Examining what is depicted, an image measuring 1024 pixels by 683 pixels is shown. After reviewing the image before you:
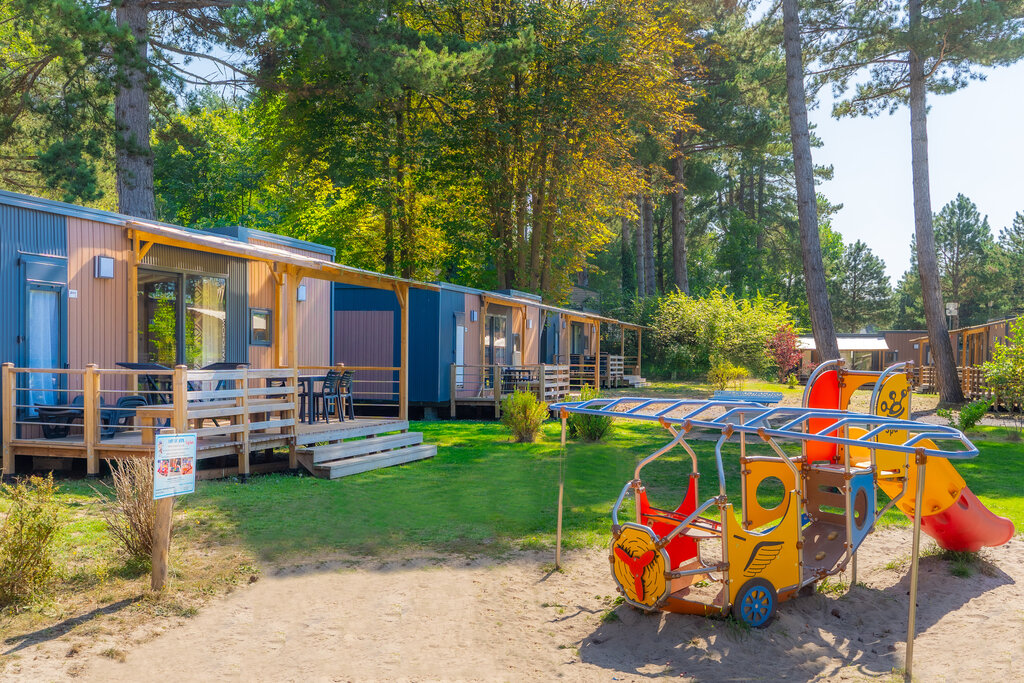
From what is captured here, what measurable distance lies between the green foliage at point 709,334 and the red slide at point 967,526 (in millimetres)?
25312

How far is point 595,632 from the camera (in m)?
5.03

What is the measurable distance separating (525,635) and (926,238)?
1943 cm

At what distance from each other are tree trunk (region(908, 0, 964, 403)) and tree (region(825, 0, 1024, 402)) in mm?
23

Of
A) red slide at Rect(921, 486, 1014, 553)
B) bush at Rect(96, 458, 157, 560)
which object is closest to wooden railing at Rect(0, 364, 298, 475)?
bush at Rect(96, 458, 157, 560)

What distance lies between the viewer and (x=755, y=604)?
16.4ft

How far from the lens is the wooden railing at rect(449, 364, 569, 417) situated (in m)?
17.2

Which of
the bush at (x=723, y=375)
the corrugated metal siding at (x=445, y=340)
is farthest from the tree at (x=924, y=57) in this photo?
the corrugated metal siding at (x=445, y=340)

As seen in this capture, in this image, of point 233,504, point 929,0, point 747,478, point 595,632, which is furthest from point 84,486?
point 929,0

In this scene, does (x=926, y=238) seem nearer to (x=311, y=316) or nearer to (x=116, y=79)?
(x=311, y=316)

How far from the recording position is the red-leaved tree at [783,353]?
35438 millimetres

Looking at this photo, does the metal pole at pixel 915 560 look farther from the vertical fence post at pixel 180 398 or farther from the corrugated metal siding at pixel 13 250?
the corrugated metal siding at pixel 13 250

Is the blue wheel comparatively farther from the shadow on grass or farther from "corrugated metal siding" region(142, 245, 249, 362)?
"corrugated metal siding" region(142, 245, 249, 362)

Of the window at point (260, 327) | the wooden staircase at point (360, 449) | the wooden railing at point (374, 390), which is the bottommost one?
the wooden staircase at point (360, 449)

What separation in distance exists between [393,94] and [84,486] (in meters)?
11.3
